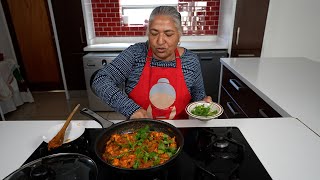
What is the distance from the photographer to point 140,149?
2.82ft

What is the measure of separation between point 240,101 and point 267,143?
2.93 feet

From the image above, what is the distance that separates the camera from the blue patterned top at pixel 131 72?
4.22 feet

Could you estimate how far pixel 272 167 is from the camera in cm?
79

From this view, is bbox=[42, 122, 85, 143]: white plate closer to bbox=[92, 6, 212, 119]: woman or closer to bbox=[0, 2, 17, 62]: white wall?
bbox=[92, 6, 212, 119]: woman

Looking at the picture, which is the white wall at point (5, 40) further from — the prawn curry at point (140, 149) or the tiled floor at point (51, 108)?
the prawn curry at point (140, 149)

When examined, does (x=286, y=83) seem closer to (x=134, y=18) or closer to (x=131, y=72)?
(x=131, y=72)

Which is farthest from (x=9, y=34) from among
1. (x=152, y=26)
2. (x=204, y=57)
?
(x=152, y=26)

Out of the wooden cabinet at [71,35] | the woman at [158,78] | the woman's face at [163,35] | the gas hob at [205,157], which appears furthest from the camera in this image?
the wooden cabinet at [71,35]

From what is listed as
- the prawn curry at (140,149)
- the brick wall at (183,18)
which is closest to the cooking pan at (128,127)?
the prawn curry at (140,149)

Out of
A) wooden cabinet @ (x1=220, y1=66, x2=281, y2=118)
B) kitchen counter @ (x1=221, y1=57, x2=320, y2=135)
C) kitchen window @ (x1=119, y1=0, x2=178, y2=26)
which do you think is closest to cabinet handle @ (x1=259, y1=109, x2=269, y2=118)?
wooden cabinet @ (x1=220, y1=66, x2=281, y2=118)

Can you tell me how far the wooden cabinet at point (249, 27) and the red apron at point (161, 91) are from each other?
177 centimetres

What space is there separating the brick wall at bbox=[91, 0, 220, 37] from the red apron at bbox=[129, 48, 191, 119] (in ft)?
6.89

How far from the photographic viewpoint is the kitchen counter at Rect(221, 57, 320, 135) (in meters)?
1.19

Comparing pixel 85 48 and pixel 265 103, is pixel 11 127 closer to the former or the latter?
pixel 265 103
